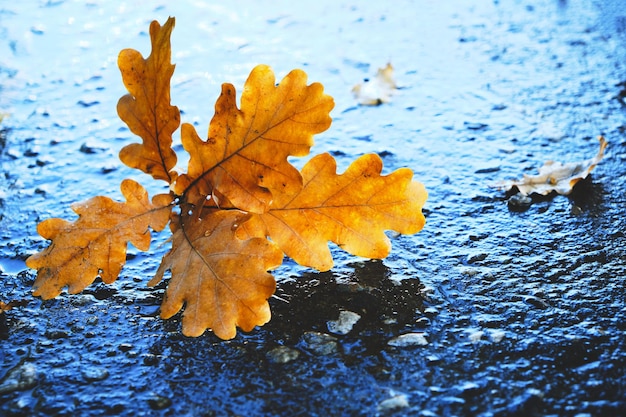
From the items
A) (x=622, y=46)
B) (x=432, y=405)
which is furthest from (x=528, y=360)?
(x=622, y=46)

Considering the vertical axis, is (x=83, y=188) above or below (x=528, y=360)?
above

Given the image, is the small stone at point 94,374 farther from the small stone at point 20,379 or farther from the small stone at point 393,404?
the small stone at point 393,404

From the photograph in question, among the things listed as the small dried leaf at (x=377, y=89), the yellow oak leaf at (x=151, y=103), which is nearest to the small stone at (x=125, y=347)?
the yellow oak leaf at (x=151, y=103)

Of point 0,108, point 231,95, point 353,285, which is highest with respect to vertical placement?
point 0,108

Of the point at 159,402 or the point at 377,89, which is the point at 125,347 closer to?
the point at 159,402

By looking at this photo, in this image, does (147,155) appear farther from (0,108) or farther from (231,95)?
(0,108)

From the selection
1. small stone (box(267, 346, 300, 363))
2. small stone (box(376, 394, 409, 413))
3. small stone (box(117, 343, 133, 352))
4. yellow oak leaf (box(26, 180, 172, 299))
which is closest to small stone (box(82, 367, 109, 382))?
small stone (box(117, 343, 133, 352))

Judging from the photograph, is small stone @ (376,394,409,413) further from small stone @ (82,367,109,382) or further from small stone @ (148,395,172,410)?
small stone @ (82,367,109,382)

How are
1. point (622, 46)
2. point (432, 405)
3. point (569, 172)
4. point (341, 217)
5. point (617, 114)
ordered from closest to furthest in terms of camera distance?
point (432, 405) → point (341, 217) → point (569, 172) → point (617, 114) → point (622, 46)
